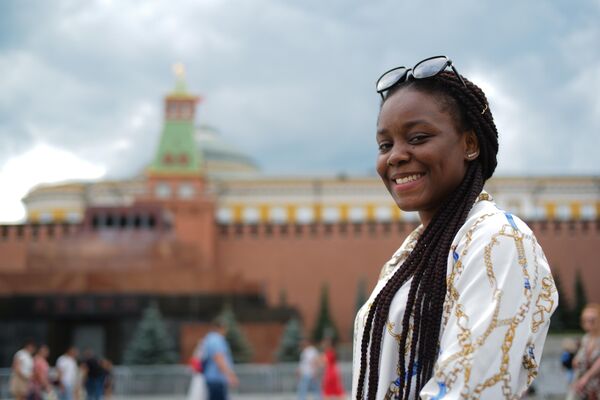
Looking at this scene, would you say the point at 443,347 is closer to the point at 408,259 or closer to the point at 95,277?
the point at 408,259

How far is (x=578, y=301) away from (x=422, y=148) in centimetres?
2713

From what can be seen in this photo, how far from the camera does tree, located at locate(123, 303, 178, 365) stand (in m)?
21.5

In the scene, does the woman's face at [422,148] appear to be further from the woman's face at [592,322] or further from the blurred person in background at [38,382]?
the blurred person in background at [38,382]

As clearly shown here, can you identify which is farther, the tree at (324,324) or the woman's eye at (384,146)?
the tree at (324,324)

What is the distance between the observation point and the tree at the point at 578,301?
84.7ft

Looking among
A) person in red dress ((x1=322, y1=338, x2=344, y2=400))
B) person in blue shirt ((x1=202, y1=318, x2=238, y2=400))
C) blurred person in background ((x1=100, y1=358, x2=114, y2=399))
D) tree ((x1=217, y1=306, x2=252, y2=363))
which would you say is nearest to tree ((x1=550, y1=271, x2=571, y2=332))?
tree ((x1=217, y1=306, x2=252, y2=363))

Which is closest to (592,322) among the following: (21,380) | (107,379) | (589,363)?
(589,363)

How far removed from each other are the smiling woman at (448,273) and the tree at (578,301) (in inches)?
990

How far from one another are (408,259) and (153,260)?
86.1ft

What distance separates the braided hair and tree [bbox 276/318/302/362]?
68.6 ft

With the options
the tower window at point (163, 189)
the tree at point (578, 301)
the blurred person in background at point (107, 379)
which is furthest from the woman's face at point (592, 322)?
the tower window at point (163, 189)

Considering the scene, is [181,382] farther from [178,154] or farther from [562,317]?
[178,154]

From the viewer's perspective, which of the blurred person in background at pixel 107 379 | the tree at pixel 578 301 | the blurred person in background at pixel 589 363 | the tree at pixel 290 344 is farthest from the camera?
the tree at pixel 578 301

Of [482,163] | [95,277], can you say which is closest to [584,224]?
[95,277]
